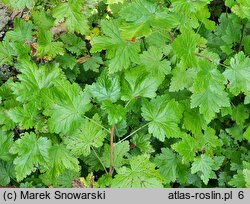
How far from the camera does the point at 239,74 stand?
89.3 inches

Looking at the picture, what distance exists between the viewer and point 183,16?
2.33m

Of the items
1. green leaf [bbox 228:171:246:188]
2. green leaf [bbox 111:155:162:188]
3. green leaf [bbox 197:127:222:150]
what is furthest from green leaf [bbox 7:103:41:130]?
green leaf [bbox 228:171:246:188]

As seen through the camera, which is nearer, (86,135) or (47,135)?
(86,135)

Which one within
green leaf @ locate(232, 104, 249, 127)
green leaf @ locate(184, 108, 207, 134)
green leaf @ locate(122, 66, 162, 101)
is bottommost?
green leaf @ locate(232, 104, 249, 127)

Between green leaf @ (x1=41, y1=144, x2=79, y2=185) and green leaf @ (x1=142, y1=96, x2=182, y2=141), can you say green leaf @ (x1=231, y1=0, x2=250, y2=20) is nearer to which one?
green leaf @ (x1=142, y1=96, x2=182, y2=141)

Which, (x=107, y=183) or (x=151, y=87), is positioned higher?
(x=151, y=87)

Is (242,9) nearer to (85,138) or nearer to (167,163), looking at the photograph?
(167,163)

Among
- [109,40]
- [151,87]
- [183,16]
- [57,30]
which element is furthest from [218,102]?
[57,30]

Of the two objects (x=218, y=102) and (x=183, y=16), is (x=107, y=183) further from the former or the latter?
(x=183, y=16)

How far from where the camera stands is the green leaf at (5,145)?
A: 2.43m

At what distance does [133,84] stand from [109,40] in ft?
1.01

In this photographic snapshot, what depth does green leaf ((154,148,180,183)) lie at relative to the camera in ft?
8.23

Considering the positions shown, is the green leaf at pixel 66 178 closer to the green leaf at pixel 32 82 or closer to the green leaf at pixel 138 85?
the green leaf at pixel 32 82

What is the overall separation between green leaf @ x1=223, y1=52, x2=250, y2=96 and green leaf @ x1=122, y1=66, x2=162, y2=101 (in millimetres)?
455
